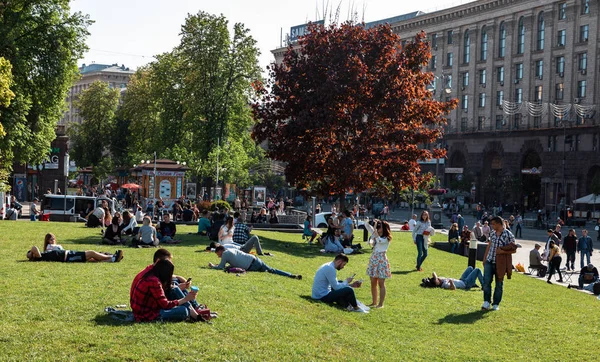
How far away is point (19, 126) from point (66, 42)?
209 inches

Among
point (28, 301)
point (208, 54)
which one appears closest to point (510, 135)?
point (208, 54)

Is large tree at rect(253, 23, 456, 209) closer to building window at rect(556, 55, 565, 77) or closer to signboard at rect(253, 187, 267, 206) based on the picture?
signboard at rect(253, 187, 267, 206)

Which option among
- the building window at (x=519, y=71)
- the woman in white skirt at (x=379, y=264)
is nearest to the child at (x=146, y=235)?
the woman in white skirt at (x=379, y=264)

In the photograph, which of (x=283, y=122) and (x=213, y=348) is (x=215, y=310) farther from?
(x=283, y=122)

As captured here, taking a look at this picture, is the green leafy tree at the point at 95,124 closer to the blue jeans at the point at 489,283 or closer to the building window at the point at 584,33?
the building window at the point at 584,33

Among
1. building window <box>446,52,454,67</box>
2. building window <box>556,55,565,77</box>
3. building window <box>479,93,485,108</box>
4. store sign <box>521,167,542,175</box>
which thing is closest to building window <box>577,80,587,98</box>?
building window <box>556,55,565,77</box>

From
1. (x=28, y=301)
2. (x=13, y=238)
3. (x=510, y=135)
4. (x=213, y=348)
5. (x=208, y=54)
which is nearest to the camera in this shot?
(x=213, y=348)

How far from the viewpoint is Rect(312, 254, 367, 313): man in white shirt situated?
15.0 metres

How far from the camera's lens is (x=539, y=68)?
79125 millimetres

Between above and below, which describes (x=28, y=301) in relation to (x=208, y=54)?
below

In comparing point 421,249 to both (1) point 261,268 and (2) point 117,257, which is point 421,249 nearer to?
(1) point 261,268

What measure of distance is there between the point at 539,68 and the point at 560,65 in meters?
2.94

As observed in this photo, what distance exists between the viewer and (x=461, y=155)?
87938mm

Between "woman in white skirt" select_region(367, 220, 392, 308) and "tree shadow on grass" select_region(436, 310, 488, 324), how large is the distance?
1.38m
